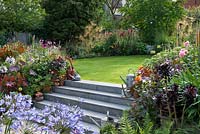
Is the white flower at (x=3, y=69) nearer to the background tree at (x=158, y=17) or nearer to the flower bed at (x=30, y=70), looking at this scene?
the flower bed at (x=30, y=70)

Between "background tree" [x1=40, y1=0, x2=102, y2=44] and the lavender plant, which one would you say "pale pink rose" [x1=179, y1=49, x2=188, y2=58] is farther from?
"background tree" [x1=40, y1=0, x2=102, y2=44]

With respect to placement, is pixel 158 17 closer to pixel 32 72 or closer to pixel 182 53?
pixel 32 72

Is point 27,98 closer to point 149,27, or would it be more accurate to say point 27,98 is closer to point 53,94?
point 53,94

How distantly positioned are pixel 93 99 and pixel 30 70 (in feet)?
5.39

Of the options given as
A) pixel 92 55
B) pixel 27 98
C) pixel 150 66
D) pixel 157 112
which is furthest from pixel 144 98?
pixel 92 55

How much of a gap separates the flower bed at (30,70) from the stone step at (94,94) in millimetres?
305

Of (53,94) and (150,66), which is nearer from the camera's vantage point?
(150,66)

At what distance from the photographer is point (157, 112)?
4664 mm

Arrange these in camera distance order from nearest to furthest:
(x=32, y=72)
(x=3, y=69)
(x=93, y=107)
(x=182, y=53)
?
(x=182, y=53) → (x=93, y=107) → (x=3, y=69) → (x=32, y=72)

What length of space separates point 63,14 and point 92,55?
287cm

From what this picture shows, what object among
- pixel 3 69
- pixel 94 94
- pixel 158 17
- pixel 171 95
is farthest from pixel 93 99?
pixel 158 17

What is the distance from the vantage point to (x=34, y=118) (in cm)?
270

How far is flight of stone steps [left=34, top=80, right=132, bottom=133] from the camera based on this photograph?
596 cm

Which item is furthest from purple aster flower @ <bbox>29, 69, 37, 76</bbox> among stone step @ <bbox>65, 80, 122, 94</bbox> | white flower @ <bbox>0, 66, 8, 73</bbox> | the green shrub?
the green shrub
